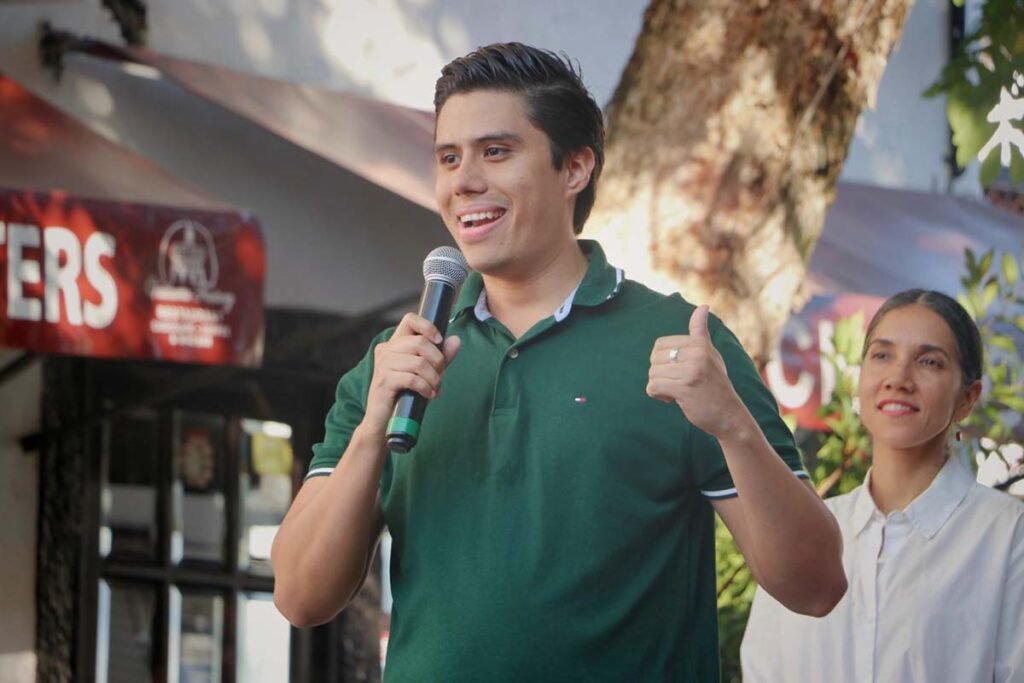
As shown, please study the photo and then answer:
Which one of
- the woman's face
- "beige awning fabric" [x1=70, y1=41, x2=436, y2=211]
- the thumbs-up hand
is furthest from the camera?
"beige awning fabric" [x1=70, y1=41, x2=436, y2=211]

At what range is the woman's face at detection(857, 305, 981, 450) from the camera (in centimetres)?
425

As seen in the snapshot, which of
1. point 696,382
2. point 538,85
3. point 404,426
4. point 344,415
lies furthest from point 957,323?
point 404,426

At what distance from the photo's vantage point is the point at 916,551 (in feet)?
13.8

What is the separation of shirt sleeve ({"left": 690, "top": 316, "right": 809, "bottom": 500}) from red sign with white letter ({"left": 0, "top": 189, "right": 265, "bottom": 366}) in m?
3.71

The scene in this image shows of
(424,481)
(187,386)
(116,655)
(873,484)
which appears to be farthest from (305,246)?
(424,481)

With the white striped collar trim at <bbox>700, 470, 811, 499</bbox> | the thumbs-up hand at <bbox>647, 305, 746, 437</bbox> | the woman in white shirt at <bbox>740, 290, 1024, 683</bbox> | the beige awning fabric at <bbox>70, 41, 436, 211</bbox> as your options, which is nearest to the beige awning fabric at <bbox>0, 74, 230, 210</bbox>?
the beige awning fabric at <bbox>70, 41, 436, 211</bbox>

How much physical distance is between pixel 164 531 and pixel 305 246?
1.45 m

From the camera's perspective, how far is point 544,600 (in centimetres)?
271

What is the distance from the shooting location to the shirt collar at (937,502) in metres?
4.21

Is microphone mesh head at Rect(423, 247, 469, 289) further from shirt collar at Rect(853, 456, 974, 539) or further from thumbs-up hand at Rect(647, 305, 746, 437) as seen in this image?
shirt collar at Rect(853, 456, 974, 539)

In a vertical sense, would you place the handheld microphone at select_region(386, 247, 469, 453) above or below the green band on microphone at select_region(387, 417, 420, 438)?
above

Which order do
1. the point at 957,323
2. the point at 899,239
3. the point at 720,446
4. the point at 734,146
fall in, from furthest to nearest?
the point at 899,239 → the point at 734,146 → the point at 957,323 → the point at 720,446

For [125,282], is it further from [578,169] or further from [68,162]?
[578,169]

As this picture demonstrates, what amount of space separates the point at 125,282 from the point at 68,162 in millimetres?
1080
